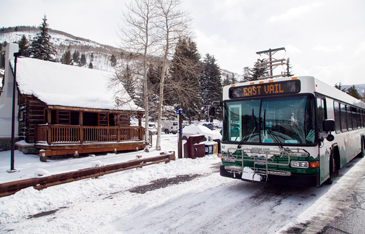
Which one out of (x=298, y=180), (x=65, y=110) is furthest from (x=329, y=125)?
(x=65, y=110)

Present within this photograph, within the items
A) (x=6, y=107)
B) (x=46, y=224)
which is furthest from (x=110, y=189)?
→ (x=6, y=107)

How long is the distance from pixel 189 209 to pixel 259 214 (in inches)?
56.5

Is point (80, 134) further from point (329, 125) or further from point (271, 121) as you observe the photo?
point (329, 125)

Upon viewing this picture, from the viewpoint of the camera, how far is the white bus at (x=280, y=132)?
203 inches

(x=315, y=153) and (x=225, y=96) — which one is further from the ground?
(x=225, y=96)

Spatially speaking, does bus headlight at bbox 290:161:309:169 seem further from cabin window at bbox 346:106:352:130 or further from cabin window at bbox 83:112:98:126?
cabin window at bbox 83:112:98:126

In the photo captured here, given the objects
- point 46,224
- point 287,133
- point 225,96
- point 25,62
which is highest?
point 25,62

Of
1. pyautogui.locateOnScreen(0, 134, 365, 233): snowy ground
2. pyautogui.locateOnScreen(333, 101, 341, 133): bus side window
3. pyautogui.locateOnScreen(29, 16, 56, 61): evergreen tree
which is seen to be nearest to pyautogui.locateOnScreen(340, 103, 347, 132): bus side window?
pyautogui.locateOnScreen(333, 101, 341, 133): bus side window

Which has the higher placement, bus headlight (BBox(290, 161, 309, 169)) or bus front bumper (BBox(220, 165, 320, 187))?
bus headlight (BBox(290, 161, 309, 169))

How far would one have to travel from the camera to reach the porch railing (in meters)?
13.0

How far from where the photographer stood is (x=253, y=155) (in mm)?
5648

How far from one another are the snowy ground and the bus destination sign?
8.47 ft

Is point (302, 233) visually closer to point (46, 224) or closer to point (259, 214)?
point (259, 214)

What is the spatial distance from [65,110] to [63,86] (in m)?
1.96
